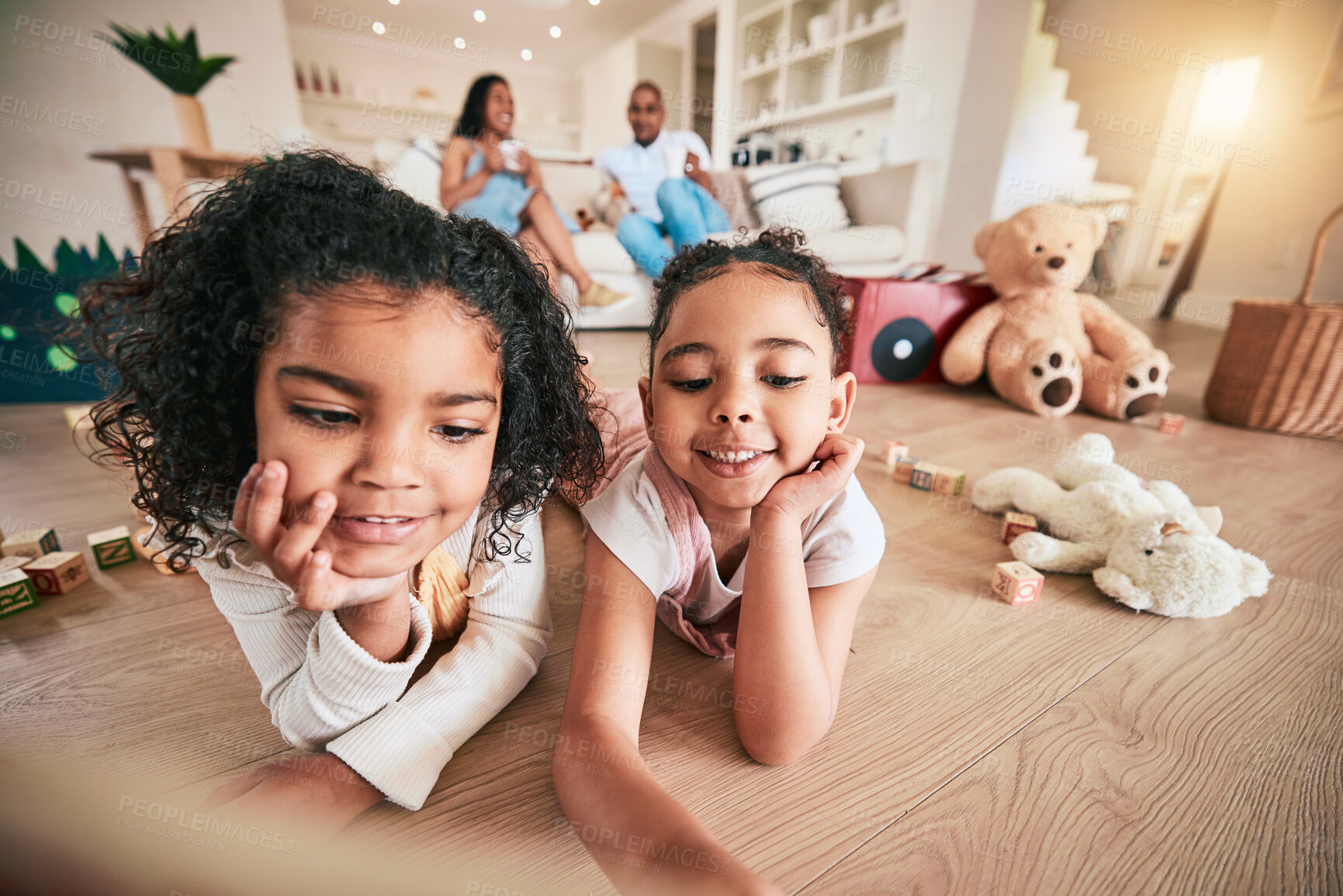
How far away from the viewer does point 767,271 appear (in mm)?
659

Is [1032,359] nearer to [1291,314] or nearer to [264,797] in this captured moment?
[1291,314]

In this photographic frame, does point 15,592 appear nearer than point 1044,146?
Yes

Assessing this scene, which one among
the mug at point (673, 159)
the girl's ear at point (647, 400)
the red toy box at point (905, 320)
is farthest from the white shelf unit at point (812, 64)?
the girl's ear at point (647, 400)

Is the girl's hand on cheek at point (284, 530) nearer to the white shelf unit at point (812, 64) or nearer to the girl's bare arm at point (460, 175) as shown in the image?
the girl's bare arm at point (460, 175)

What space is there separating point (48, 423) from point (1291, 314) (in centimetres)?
368

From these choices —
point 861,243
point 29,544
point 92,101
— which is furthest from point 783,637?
point 92,101

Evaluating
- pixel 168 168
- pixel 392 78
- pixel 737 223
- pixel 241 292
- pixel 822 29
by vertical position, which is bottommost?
pixel 241 292

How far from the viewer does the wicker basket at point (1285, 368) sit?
1770mm

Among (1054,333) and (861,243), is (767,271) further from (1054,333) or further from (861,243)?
(861,243)

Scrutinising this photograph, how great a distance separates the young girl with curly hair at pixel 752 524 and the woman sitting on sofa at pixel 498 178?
2.13m

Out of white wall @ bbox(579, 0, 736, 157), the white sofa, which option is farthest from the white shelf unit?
the white sofa

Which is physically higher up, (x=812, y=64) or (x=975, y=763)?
(x=812, y=64)

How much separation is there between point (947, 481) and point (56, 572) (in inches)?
65.2

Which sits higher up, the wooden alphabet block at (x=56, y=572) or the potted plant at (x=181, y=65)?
the potted plant at (x=181, y=65)
